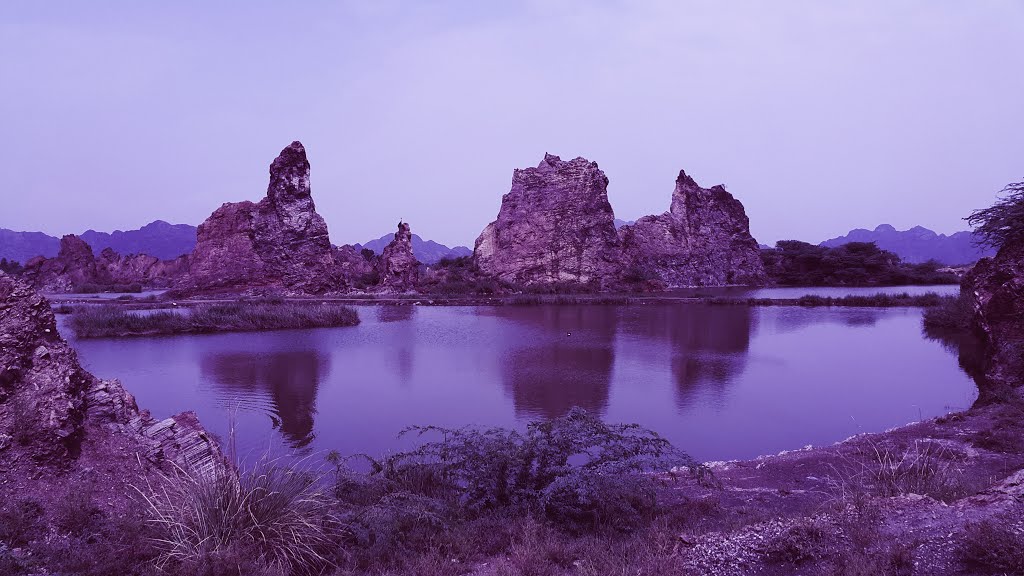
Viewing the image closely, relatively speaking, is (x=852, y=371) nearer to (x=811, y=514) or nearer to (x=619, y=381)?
(x=619, y=381)

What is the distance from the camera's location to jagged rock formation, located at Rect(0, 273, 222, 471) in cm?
439

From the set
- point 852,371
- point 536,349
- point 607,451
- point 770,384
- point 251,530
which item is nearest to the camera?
point 251,530

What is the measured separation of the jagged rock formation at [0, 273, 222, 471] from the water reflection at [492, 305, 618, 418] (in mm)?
5508

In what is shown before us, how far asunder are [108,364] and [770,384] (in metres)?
17.0

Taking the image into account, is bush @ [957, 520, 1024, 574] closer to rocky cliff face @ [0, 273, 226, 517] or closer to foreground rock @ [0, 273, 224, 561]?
foreground rock @ [0, 273, 224, 561]

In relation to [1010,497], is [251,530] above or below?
below

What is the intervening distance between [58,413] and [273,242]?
→ 4139cm

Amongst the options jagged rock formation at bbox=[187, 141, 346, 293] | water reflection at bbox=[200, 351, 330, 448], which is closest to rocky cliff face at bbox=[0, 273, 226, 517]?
water reflection at bbox=[200, 351, 330, 448]

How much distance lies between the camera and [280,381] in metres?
12.5

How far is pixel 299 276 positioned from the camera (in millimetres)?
42969

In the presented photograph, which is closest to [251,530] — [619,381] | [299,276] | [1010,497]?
[1010,497]

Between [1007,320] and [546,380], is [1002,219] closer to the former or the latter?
[1007,320]

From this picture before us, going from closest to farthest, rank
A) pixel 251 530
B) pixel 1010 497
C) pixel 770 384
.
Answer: pixel 1010 497
pixel 251 530
pixel 770 384

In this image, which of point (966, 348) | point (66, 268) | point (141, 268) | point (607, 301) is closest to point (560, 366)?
point (966, 348)
